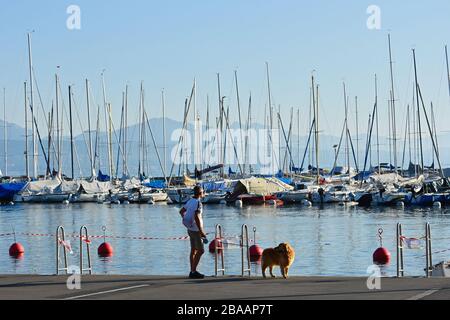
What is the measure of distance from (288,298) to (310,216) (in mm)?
57165

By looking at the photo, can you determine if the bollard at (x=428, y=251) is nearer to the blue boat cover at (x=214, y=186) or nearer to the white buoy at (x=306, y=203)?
the white buoy at (x=306, y=203)

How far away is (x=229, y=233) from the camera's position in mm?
55469

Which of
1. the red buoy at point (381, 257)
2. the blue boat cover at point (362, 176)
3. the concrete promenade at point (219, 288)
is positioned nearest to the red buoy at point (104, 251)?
the red buoy at point (381, 257)

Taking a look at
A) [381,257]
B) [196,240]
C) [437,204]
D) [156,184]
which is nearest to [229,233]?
[381,257]

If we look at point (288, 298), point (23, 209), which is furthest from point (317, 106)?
point (288, 298)

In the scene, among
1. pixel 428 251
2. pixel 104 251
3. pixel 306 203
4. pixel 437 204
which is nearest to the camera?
pixel 428 251

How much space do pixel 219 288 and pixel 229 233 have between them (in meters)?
38.1

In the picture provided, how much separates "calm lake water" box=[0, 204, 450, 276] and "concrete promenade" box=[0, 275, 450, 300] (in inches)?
484

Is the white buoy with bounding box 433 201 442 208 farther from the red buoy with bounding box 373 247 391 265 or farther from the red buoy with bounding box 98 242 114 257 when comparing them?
the red buoy with bounding box 373 247 391 265

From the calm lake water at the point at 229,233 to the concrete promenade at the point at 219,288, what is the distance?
484 inches

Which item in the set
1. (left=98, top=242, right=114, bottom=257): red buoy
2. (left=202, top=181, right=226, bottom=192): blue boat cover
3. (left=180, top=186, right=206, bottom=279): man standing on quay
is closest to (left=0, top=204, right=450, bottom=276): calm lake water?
(left=98, top=242, right=114, bottom=257): red buoy

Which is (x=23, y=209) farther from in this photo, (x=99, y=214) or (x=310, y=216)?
(x=310, y=216)

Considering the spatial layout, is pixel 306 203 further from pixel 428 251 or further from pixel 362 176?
pixel 428 251

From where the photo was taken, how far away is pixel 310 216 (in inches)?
2857
